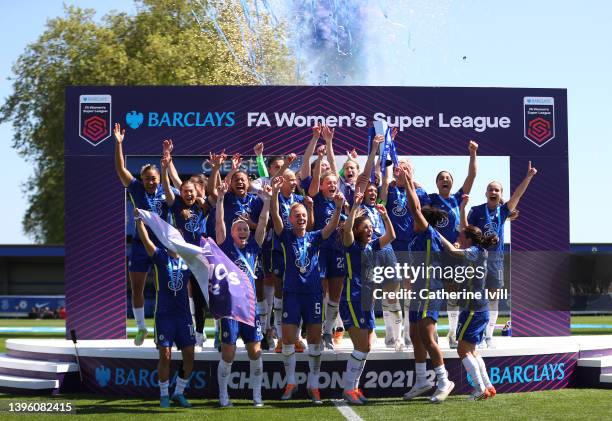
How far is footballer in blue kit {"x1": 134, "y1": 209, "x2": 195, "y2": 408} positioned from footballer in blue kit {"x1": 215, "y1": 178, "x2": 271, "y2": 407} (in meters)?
0.37

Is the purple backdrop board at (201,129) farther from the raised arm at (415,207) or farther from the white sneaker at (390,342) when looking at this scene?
the raised arm at (415,207)

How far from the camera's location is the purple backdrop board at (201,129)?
1325 cm

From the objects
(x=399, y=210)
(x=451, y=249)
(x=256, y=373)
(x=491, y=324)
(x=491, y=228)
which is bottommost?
(x=256, y=373)

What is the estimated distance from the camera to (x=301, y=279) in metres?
9.77

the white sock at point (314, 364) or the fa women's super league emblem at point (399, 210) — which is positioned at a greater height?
the fa women's super league emblem at point (399, 210)

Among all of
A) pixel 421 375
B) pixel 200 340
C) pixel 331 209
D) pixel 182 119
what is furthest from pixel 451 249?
pixel 182 119

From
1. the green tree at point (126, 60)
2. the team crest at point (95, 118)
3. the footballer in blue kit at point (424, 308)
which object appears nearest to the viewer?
the footballer in blue kit at point (424, 308)

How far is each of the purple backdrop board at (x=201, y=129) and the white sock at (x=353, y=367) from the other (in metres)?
4.31

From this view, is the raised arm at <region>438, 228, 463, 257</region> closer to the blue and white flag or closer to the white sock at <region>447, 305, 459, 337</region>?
the white sock at <region>447, 305, 459, 337</region>

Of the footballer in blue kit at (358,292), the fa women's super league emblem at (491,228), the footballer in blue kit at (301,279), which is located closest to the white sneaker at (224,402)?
the footballer in blue kit at (301,279)

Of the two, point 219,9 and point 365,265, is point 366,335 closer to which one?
point 365,265

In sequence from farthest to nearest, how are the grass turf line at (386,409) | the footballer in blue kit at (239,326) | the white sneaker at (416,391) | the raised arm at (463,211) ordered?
the raised arm at (463,211) < the white sneaker at (416,391) < the footballer in blue kit at (239,326) < the grass turf line at (386,409)

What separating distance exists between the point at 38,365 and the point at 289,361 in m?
3.46

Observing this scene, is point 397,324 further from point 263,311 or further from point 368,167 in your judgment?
point 368,167
